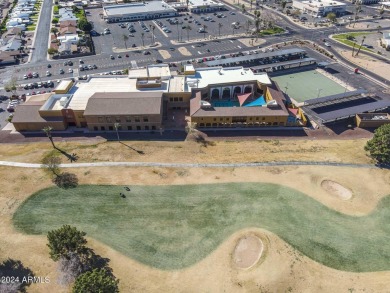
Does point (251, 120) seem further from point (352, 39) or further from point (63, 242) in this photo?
point (352, 39)

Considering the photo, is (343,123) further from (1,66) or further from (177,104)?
(1,66)

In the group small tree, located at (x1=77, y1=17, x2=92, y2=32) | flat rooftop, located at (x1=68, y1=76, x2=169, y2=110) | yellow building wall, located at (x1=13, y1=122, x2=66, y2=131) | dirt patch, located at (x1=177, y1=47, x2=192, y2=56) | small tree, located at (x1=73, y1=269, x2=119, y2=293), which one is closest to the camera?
small tree, located at (x1=73, y1=269, x2=119, y2=293)

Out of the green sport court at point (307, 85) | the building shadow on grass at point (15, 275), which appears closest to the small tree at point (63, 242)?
the building shadow on grass at point (15, 275)

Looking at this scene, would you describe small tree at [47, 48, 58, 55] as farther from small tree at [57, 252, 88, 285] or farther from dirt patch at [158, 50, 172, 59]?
small tree at [57, 252, 88, 285]

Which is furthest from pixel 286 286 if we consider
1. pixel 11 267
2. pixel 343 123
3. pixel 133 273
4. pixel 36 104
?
pixel 36 104

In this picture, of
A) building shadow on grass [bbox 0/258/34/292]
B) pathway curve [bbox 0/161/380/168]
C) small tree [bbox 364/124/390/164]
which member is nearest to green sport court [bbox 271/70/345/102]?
small tree [bbox 364/124/390/164]

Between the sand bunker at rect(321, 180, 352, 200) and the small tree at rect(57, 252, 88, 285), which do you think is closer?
the small tree at rect(57, 252, 88, 285)
